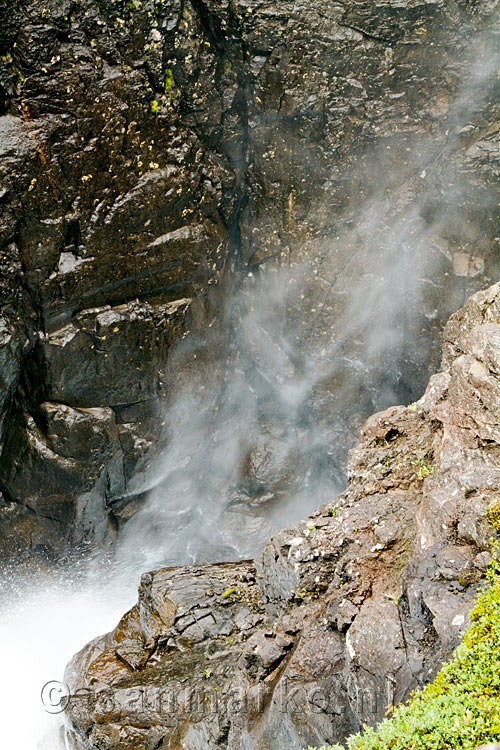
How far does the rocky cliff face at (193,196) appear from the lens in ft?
34.5

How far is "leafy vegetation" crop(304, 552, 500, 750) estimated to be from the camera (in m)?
3.95

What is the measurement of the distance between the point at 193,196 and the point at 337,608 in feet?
28.1

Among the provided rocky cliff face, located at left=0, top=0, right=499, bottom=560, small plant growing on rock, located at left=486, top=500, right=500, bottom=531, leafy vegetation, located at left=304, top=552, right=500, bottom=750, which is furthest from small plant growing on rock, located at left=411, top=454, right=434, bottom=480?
rocky cliff face, located at left=0, top=0, right=499, bottom=560

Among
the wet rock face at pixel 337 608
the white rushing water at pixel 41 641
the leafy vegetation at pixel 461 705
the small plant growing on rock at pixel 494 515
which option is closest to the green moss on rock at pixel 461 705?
the leafy vegetation at pixel 461 705

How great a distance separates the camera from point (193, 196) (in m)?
12.0

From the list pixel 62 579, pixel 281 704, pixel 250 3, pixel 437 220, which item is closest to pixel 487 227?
pixel 437 220

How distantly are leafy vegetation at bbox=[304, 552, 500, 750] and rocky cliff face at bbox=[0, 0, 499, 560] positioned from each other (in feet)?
29.4

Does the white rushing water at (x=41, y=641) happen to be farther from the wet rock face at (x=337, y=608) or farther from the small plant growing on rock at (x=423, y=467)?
the small plant growing on rock at (x=423, y=467)

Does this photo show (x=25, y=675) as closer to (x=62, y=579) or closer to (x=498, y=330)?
(x=62, y=579)

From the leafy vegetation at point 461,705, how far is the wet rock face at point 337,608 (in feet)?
1.18

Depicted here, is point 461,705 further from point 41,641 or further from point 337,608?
point 41,641

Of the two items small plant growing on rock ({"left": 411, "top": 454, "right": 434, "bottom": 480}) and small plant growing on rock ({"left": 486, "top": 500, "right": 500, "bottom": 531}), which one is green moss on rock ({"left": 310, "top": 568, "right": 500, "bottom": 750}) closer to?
small plant growing on rock ({"left": 486, "top": 500, "right": 500, "bottom": 531})

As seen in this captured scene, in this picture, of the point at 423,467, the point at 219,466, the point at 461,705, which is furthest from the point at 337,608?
the point at 219,466

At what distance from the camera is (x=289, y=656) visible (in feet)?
21.6
